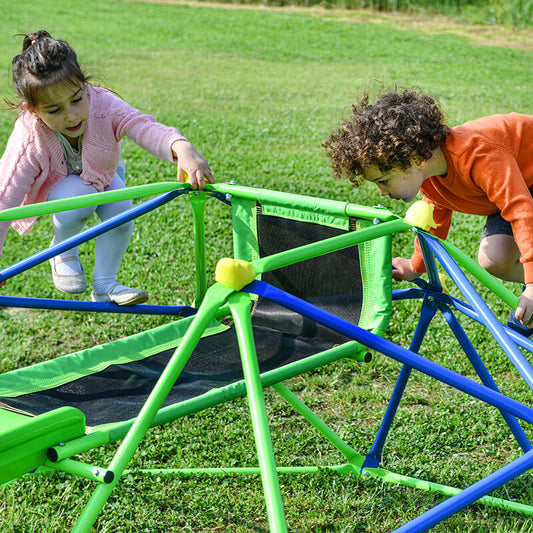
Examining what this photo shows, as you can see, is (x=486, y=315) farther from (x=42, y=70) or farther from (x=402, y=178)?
(x=42, y=70)

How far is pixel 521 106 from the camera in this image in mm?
8562

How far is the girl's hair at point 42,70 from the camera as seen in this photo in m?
2.65

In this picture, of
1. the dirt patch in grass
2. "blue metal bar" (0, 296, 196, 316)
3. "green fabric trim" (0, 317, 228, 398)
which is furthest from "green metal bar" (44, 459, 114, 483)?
the dirt patch in grass

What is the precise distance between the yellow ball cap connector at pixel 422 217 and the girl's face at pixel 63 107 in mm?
1351

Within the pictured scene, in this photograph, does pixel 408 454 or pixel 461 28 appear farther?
pixel 461 28

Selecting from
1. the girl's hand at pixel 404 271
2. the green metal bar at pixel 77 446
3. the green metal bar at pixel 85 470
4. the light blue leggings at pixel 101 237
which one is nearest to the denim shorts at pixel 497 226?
the girl's hand at pixel 404 271

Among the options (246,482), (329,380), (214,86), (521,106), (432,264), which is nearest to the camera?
(432,264)

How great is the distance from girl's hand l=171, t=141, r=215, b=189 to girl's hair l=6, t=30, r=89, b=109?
45cm

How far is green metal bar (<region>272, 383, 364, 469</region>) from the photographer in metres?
2.48

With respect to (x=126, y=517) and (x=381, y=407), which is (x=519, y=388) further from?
(x=126, y=517)

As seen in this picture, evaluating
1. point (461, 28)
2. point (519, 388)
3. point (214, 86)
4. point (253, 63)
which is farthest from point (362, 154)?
point (461, 28)

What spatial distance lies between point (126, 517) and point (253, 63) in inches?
426

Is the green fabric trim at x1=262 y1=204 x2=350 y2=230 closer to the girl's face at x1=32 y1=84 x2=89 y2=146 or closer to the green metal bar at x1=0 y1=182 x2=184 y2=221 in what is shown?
the green metal bar at x1=0 y1=182 x2=184 y2=221

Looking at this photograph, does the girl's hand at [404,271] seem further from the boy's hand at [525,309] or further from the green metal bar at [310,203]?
the boy's hand at [525,309]
